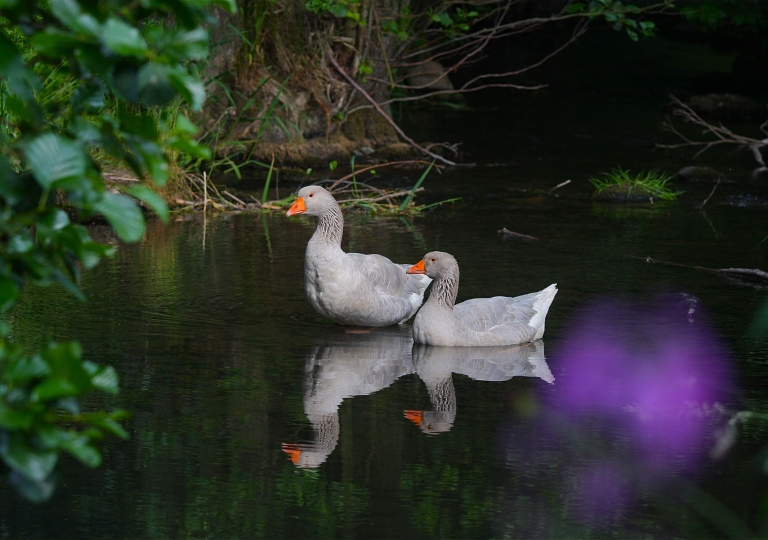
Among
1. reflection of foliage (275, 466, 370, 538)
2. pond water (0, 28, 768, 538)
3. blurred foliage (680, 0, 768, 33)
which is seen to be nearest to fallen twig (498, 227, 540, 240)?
pond water (0, 28, 768, 538)

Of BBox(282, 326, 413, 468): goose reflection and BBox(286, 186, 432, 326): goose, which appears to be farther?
BBox(286, 186, 432, 326): goose

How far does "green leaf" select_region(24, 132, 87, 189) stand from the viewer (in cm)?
233

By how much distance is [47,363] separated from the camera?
2.32m

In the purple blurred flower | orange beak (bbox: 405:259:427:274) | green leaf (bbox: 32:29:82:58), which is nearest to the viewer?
green leaf (bbox: 32:29:82:58)

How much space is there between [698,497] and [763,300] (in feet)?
13.1

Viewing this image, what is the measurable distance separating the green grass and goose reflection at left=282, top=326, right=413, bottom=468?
5751 millimetres

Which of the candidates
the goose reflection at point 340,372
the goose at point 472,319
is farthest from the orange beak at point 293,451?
the goose at point 472,319

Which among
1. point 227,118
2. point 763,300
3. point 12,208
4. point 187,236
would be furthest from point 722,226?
point 12,208

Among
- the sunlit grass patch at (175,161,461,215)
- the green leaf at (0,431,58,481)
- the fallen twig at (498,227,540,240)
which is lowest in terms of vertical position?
the sunlit grass patch at (175,161,461,215)

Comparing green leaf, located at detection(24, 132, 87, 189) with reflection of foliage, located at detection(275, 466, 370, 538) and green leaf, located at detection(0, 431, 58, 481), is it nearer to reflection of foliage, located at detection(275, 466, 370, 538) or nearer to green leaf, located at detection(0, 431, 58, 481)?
green leaf, located at detection(0, 431, 58, 481)

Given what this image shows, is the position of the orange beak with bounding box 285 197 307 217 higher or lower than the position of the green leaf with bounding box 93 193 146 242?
lower

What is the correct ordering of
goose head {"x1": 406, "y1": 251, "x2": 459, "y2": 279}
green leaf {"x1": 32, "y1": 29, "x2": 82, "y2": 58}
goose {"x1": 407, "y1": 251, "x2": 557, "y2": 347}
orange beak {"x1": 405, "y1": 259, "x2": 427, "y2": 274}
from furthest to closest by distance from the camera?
orange beak {"x1": 405, "y1": 259, "x2": 427, "y2": 274} → goose head {"x1": 406, "y1": 251, "x2": 459, "y2": 279} → goose {"x1": 407, "y1": 251, "x2": 557, "y2": 347} → green leaf {"x1": 32, "y1": 29, "x2": 82, "y2": 58}

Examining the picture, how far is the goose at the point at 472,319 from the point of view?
7328 mm

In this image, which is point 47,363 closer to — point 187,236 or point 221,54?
point 187,236
